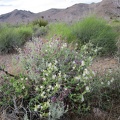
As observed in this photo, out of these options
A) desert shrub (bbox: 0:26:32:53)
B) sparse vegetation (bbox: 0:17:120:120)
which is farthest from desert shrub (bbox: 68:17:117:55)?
sparse vegetation (bbox: 0:17:120:120)

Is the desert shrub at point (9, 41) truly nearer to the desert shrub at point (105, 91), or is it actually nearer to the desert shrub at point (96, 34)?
the desert shrub at point (96, 34)

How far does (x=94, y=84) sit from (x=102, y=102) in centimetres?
31

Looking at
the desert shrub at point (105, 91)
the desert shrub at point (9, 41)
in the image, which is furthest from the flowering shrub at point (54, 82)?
the desert shrub at point (9, 41)

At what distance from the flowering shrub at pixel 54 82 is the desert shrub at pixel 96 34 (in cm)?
208

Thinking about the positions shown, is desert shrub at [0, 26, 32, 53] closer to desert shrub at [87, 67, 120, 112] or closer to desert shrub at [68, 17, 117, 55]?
desert shrub at [68, 17, 117, 55]

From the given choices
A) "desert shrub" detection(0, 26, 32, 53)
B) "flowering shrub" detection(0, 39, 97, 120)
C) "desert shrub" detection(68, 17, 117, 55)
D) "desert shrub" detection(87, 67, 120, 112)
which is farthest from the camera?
"desert shrub" detection(0, 26, 32, 53)

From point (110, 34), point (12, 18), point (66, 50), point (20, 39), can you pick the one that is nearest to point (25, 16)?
point (12, 18)

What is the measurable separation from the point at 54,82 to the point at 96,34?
10.1 feet

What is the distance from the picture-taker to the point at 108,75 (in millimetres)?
3512

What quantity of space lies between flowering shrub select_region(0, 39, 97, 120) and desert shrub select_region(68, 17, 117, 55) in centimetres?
208

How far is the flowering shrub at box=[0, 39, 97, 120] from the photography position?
2.86 m

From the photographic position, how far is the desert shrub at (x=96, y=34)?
18.6 feet

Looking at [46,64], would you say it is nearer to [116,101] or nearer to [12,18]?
[116,101]

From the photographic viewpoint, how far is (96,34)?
5.85 metres
